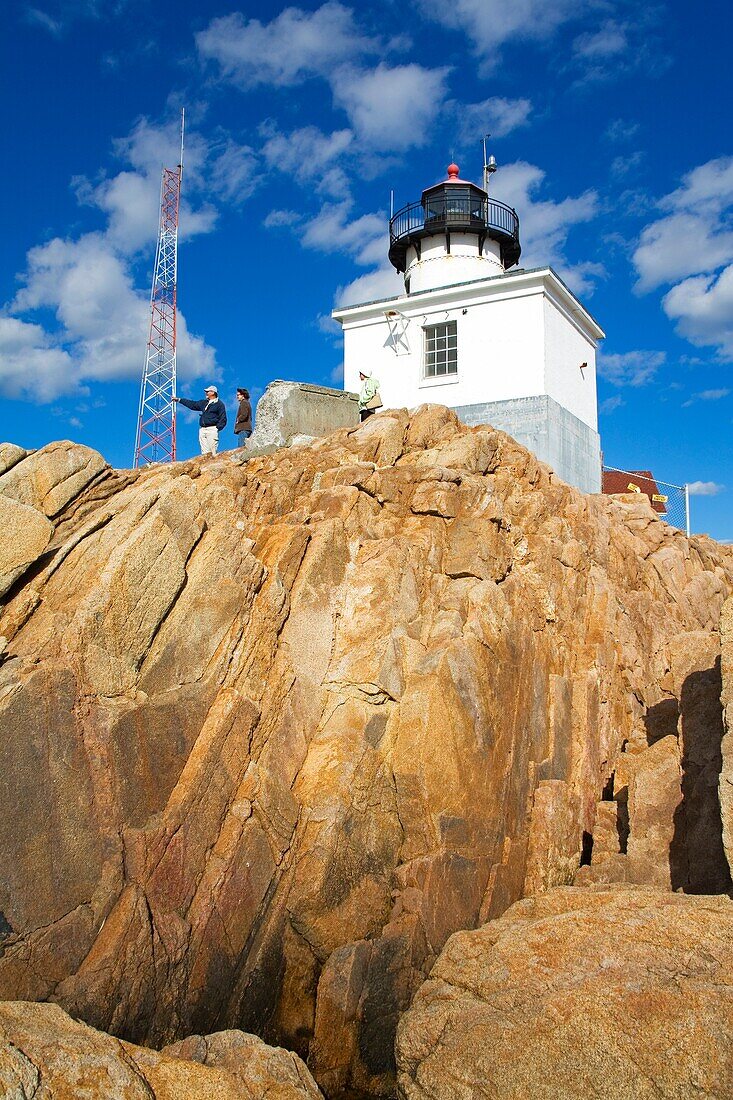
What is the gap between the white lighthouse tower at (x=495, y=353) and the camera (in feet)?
76.4

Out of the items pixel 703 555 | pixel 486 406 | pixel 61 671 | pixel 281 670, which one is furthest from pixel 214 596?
pixel 703 555

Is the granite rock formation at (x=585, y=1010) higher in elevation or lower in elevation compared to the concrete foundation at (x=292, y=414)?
lower

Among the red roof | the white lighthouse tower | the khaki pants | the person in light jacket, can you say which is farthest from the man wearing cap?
the red roof

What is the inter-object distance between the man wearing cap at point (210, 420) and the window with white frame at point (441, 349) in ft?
25.2

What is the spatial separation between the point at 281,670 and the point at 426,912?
4.09 metres

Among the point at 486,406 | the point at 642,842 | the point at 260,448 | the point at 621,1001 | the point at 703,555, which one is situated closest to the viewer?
the point at 621,1001

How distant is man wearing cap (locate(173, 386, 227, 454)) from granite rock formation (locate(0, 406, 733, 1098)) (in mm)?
1659

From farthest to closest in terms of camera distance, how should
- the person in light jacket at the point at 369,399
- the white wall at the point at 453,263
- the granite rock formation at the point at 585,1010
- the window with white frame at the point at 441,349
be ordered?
the white wall at the point at 453,263
the window with white frame at the point at 441,349
the person in light jacket at the point at 369,399
the granite rock formation at the point at 585,1010

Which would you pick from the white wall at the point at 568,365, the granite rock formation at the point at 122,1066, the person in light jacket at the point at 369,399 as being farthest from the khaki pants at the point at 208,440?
the granite rock formation at the point at 122,1066

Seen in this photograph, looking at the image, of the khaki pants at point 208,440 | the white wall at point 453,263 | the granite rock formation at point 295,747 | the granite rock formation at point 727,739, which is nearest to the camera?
the granite rock formation at point 295,747

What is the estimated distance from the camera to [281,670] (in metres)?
13.0

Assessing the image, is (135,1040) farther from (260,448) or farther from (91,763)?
(260,448)

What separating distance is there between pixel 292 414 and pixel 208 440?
2.13 m

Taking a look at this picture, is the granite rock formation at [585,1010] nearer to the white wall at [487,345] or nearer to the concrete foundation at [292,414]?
the concrete foundation at [292,414]
